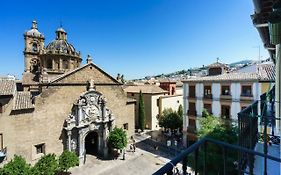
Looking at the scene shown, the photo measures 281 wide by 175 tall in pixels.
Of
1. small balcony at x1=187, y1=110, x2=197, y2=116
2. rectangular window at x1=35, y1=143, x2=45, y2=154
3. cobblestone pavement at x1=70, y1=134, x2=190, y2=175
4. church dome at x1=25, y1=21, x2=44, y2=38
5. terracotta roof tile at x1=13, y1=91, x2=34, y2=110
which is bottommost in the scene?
cobblestone pavement at x1=70, y1=134, x2=190, y2=175

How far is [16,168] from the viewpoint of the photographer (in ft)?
42.2

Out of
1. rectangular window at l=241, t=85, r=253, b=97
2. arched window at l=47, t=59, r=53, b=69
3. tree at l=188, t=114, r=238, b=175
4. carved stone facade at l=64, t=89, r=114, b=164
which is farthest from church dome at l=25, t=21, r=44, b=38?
rectangular window at l=241, t=85, r=253, b=97

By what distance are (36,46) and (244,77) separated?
3176 centimetres

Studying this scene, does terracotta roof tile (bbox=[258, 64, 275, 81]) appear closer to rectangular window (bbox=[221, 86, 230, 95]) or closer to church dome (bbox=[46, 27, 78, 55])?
rectangular window (bbox=[221, 86, 230, 95])

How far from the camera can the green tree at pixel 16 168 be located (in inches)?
492

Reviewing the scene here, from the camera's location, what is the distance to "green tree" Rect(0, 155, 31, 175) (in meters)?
12.5

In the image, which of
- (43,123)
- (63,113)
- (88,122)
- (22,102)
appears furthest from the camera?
(88,122)

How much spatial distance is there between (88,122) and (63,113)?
2.67 m

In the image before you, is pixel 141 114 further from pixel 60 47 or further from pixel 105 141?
pixel 60 47

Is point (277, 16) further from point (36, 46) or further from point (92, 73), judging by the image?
point (36, 46)

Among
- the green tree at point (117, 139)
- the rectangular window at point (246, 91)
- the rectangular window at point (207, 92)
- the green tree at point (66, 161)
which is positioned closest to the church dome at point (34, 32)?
the green tree at point (117, 139)

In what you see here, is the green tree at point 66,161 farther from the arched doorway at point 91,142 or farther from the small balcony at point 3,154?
the arched doorway at point 91,142

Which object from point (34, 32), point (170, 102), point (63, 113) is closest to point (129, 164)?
point (63, 113)

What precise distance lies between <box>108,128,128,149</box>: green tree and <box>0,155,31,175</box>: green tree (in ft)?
27.2
